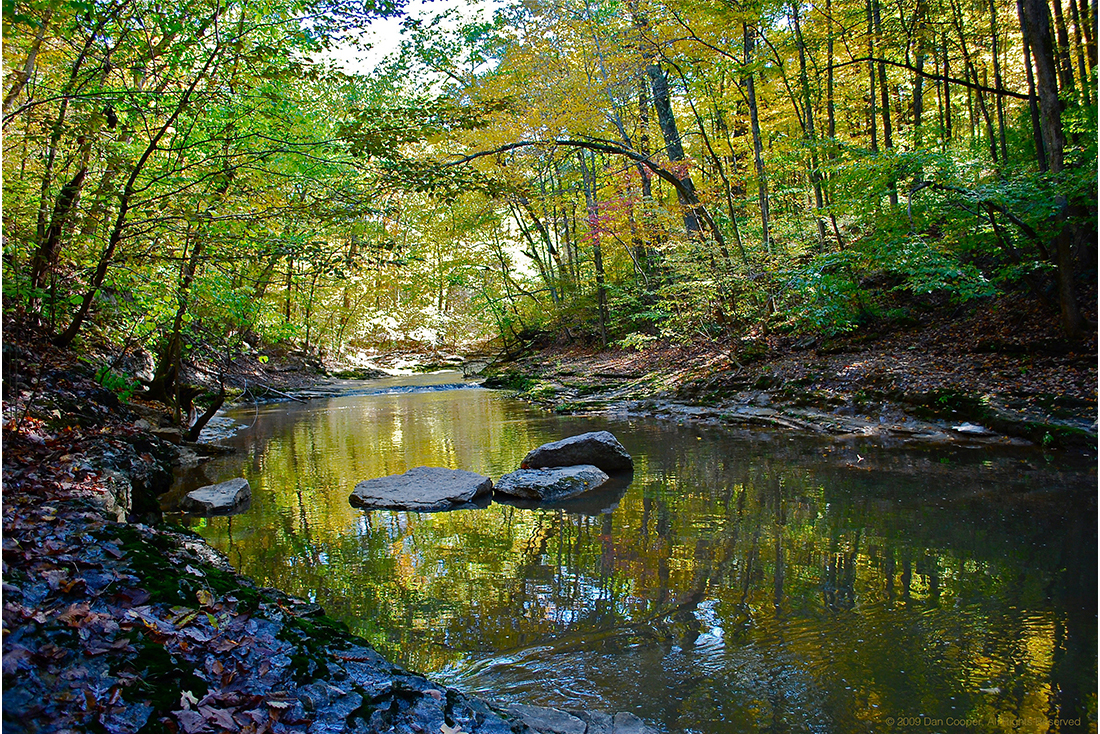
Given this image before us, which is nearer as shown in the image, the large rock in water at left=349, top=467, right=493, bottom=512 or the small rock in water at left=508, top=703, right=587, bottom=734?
the small rock in water at left=508, top=703, right=587, bottom=734

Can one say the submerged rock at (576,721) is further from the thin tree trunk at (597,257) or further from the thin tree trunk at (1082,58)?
the thin tree trunk at (597,257)

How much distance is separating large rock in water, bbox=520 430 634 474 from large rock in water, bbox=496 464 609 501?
24cm

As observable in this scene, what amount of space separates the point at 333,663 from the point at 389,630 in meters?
1.25

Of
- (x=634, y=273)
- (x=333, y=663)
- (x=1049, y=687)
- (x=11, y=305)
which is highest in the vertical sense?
(x=634, y=273)

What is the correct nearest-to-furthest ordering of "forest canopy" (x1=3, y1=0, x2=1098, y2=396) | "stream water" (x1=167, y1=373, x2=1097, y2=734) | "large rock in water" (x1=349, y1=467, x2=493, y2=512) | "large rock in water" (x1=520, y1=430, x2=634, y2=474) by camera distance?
1. "stream water" (x1=167, y1=373, x2=1097, y2=734)
2. "forest canopy" (x1=3, y1=0, x2=1098, y2=396)
3. "large rock in water" (x1=349, y1=467, x2=493, y2=512)
4. "large rock in water" (x1=520, y1=430, x2=634, y2=474)

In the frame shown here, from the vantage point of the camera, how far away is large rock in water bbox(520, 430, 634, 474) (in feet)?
23.6

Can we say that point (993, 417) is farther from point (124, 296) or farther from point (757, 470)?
point (124, 296)

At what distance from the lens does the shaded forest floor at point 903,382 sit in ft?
25.2

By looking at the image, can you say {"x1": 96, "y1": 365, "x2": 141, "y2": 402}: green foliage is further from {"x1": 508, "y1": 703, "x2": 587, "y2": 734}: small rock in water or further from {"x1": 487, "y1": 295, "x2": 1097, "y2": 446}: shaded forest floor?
{"x1": 487, "y1": 295, "x2": 1097, "y2": 446}: shaded forest floor

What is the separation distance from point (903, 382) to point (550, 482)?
6223 mm

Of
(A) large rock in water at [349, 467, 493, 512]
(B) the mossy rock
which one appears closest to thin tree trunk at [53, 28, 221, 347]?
(A) large rock in water at [349, 467, 493, 512]

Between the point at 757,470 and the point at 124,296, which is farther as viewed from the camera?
the point at 757,470

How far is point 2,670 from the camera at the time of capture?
1.76 meters

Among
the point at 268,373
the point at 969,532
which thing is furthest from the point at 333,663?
the point at 268,373
